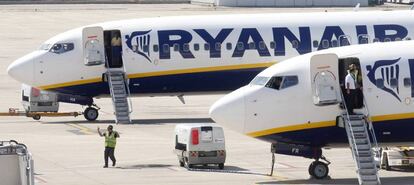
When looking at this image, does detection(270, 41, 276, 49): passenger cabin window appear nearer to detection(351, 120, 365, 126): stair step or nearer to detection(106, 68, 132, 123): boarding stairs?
detection(106, 68, 132, 123): boarding stairs

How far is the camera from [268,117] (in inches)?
1809

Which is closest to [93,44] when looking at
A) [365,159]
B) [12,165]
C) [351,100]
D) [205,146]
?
[205,146]

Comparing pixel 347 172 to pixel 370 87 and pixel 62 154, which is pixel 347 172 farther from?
pixel 62 154

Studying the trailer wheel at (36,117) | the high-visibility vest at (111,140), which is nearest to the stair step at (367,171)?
the high-visibility vest at (111,140)

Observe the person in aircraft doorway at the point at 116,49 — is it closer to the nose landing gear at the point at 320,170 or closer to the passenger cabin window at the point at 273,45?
the passenger cabin window at the point at 273,45

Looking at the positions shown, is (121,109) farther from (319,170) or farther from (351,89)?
(351,89)

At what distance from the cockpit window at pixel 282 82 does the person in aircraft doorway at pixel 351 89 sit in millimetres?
1626

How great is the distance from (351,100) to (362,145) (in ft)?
4.79

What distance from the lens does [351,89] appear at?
45.3m

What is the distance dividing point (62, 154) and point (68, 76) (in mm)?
11090

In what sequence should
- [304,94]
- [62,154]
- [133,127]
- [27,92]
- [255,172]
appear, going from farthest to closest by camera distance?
[27,92], [133,127], [62,154], [255,172], [304,94]

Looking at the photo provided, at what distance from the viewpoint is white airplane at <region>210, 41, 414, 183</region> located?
45.6m

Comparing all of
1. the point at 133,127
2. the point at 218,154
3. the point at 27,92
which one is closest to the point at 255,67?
the point at 133,127

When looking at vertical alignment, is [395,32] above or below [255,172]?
above
